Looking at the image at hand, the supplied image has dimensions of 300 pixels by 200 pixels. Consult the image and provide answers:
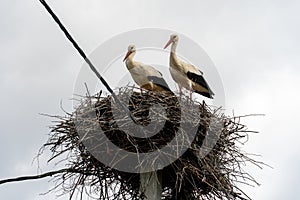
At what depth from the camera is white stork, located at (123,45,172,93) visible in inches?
217

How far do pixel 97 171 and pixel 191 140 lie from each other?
64cm

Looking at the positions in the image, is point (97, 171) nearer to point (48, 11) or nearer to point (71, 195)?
point (71, 195)

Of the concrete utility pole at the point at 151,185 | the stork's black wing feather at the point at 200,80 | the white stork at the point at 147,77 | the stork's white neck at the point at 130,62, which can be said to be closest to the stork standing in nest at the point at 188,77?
the stork's black wing feather at the point at 200,80

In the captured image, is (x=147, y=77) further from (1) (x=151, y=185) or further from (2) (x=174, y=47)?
(1) (x=151, y=185)

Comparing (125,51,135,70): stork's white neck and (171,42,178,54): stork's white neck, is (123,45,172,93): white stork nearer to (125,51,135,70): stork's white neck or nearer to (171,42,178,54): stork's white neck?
(125,51,135,70): stork's white neck

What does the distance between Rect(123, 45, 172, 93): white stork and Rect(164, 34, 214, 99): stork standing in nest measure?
207 millimetres

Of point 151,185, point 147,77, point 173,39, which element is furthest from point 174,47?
point 151,185

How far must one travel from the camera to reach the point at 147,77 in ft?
18.3

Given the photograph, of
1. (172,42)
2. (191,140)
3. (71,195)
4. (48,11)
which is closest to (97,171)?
(71,195)

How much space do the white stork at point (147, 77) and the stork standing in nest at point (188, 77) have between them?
21 cm

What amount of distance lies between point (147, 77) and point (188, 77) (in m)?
0.41

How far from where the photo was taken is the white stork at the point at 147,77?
18.1 feet

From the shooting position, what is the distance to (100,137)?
4.20m

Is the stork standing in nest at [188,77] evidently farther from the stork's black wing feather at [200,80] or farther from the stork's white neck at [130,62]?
the stork's white neck at [130,62]
